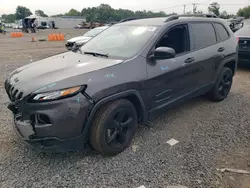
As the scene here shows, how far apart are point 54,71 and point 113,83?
2.40 ft

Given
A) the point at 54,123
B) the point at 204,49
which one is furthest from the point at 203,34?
the point at 54,123

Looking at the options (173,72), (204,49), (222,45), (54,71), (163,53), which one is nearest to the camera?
(54,71)

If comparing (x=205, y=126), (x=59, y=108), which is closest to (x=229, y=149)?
(x=205, y=126)

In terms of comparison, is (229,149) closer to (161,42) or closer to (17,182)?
(161,42)

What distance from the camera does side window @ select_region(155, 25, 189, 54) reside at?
347 centimetres

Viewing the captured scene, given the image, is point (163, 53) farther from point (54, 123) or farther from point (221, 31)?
point (221, 31)

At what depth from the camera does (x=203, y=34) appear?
395 centimetres

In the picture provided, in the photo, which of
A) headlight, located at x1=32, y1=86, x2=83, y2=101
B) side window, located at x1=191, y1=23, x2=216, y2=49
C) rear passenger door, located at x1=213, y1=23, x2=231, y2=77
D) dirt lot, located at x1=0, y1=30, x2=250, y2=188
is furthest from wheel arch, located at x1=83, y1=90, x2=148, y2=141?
rear passenger door, located at x1=213, y1=23, x2=231, y2=77

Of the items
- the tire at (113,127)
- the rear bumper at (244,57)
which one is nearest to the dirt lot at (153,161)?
the tire at (113,127)

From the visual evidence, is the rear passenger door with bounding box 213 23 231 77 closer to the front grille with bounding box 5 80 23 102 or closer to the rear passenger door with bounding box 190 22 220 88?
the rear passenger door with bounding box 190 22 220 88

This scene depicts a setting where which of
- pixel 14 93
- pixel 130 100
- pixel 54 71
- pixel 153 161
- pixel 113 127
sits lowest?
pixel 153 161

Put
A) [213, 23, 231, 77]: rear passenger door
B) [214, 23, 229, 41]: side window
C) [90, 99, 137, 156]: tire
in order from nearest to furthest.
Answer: [90, 99, 137, 156]: tire → [213, 23, 231, 77]: rear passenger door → [214, 23, 229, 41]: side window

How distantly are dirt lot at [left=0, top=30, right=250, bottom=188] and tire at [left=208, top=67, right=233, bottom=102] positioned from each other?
83 cm

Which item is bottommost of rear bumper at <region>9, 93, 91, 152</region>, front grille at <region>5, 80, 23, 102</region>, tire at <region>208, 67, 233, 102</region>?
tire at <region>208, 67, 233, 102</region>
